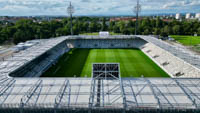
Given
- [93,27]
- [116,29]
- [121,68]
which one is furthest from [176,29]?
[121,68]

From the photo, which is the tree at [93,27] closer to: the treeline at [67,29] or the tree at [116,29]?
the treeline at [67,29]

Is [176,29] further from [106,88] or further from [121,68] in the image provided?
[106,88]

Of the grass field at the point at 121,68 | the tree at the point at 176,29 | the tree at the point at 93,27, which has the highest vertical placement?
the tree at the point at 93,27

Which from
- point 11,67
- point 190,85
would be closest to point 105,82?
point 190,85

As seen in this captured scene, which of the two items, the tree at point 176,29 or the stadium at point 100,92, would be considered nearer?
the stadium at point 100,92

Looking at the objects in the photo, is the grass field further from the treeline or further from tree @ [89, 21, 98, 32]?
tree @ [89, 21, 98, 32]

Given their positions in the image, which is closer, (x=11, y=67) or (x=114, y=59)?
(x=11, y=67)

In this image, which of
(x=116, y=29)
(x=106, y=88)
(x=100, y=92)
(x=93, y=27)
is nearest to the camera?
(x=100, y=92)

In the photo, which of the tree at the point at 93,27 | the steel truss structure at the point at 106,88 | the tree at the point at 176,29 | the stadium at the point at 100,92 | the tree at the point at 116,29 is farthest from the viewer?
the tree at the point at 93,27

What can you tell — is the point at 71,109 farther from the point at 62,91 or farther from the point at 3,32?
the point at 3,32

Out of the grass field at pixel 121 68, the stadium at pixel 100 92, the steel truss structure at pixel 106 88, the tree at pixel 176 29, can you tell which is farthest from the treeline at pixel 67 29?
the steel truss structure at pixel 106 88

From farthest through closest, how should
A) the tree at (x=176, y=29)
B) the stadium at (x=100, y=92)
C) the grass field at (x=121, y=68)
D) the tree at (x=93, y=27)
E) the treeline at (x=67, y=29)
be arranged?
the tree at (x=93, y=27) < the tree at (x=176, y=29) < the treeline at (x=67, y=29) < the grass field at (x=121, y=68) < the stadium at (x=100, y=92)
